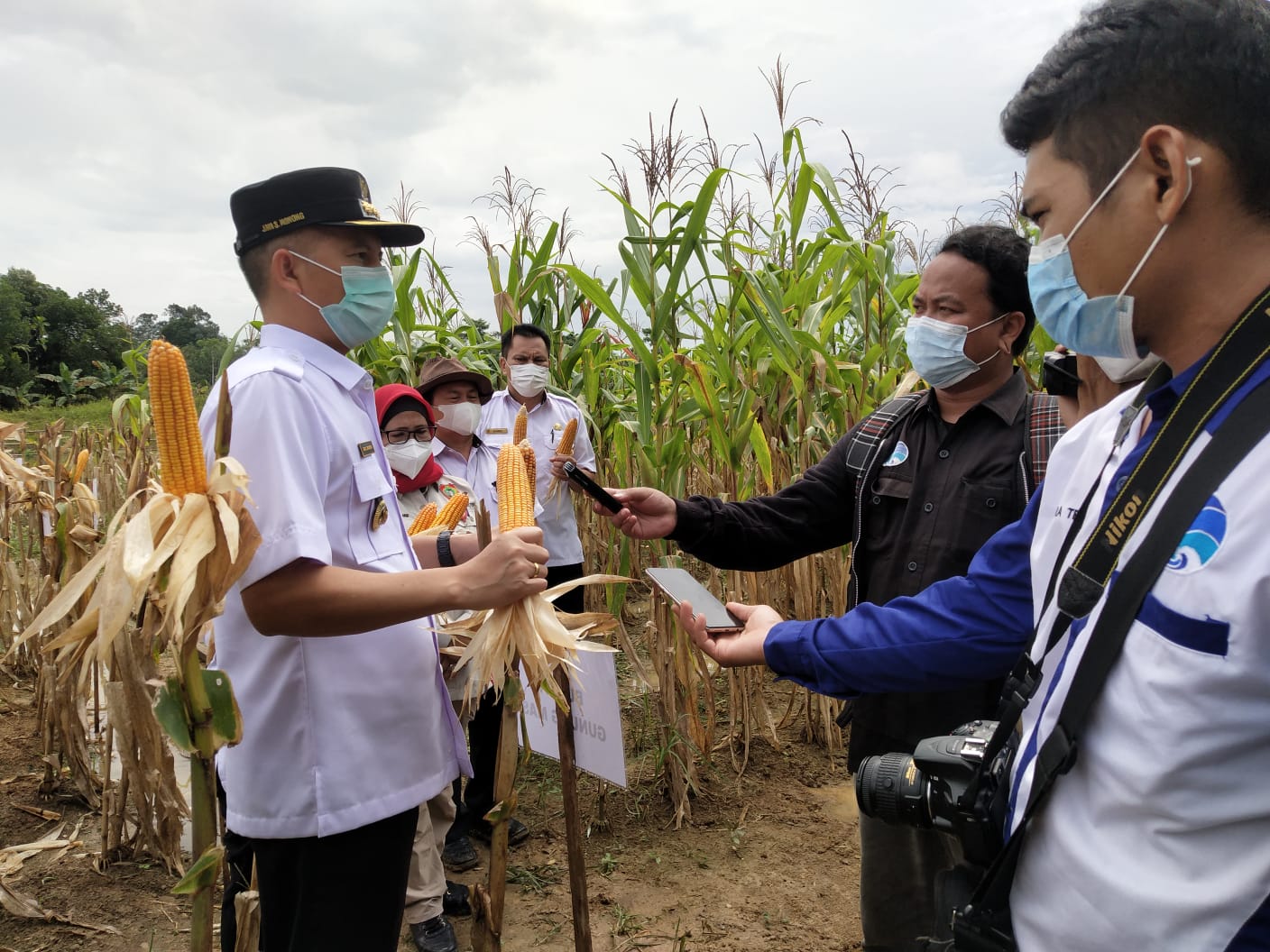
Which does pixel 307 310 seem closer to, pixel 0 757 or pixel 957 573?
pixel 957 573

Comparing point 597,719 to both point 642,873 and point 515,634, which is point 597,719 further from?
point 642,873

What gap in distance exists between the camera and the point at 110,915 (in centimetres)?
308

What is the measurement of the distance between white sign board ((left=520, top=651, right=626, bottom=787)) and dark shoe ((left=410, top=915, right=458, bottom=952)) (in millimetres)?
1156

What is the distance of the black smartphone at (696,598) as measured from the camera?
6.28ft

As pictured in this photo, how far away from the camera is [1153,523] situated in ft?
3.03

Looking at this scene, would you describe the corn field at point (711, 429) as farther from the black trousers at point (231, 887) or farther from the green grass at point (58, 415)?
the green grass at point (58, 415)

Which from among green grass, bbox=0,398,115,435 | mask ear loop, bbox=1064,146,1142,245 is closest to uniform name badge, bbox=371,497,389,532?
mask ear loop, bbox=1064,146,1142,245

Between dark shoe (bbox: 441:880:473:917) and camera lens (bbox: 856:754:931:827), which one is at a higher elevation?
camera lens (bbox: 856:754:931:827)

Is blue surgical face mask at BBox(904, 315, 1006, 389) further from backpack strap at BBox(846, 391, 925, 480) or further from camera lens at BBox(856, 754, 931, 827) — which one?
camera lens at BBox(856, 754, 931, 827)

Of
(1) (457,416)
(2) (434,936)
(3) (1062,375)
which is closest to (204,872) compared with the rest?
(2) (434,936)

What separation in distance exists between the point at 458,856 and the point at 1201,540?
338cm

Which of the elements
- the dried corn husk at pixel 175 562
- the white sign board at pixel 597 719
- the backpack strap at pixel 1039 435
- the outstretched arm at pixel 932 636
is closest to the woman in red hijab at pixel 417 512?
the white sign board at pixel 597 719

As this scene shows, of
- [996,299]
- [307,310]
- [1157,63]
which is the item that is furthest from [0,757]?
[1157,63]

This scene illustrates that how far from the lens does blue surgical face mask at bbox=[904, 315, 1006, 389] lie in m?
2.25
